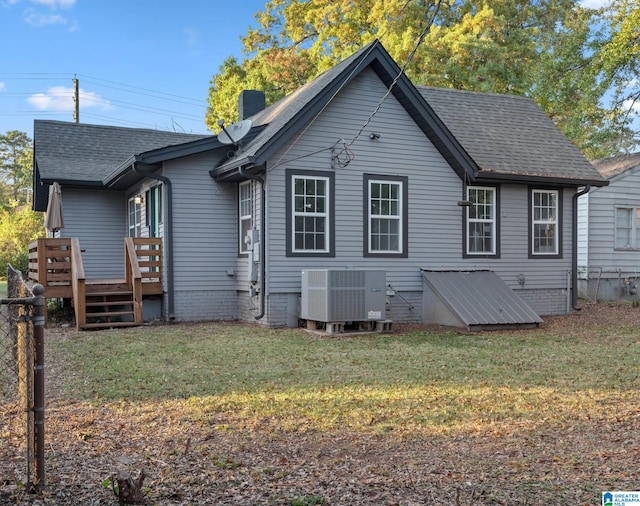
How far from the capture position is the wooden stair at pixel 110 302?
38.7ft

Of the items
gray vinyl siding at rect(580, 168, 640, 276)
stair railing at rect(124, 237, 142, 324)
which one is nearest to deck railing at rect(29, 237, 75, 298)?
stair railing at rect(124, 237, 142, 324)

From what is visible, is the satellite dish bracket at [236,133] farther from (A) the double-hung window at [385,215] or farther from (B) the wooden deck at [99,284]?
(A) the double-hung window at [385,215]

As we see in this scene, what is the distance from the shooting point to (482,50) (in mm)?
24156

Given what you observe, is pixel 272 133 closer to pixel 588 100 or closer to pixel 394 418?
pixel 394 418

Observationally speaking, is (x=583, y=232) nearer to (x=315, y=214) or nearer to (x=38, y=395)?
(x=315, y=214)

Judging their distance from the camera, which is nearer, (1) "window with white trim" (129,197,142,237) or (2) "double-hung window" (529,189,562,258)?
(2) "double-hung window" (529,189,562,258)

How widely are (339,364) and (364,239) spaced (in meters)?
5.04

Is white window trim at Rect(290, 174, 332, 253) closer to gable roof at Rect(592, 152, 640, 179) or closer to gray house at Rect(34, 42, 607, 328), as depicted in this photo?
gray house at Rect(34, 42, 607, 328)

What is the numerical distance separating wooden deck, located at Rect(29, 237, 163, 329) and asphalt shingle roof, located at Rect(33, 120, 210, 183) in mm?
4290

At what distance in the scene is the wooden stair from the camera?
11.8 m

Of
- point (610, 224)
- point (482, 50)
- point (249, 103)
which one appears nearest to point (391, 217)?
point (249, 103)

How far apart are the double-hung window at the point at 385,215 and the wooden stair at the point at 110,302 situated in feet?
16.1

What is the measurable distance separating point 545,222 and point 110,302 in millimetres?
9966

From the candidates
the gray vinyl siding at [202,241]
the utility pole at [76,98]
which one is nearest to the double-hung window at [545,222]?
the gray vinyl siding at [202,241]
